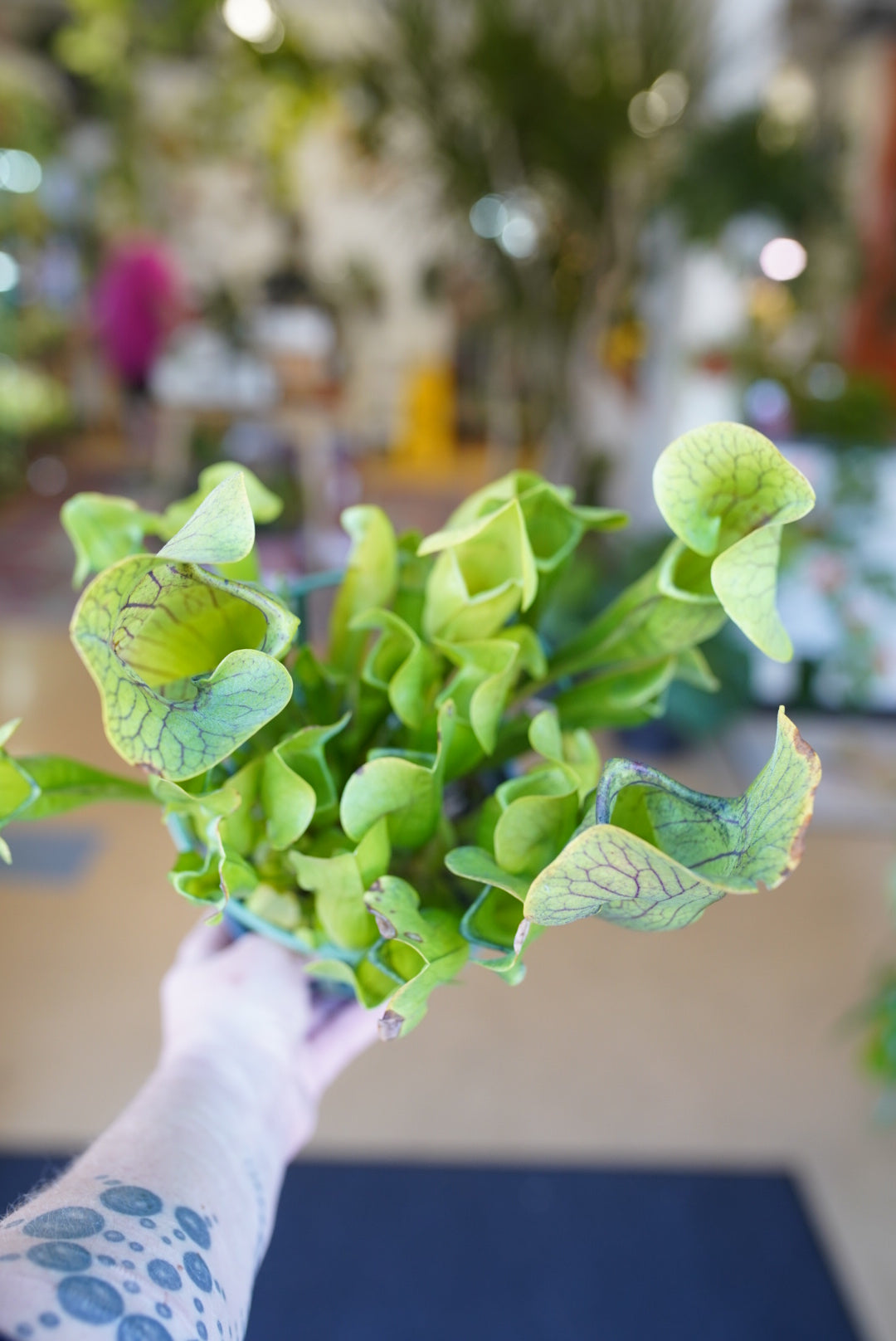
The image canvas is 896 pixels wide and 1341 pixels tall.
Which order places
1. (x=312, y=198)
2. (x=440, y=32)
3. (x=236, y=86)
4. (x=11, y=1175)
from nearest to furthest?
(x=11, y=1175), (x=440, y=32), (x=236, y=86), (x=312, y=198)

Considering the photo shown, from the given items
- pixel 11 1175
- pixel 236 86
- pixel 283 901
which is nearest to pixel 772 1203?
pixel 11 1175

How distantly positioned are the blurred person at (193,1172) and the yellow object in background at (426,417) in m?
6.77

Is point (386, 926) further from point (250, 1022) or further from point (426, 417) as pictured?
point (426, 417)

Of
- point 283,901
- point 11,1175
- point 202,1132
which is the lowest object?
point 11,1175

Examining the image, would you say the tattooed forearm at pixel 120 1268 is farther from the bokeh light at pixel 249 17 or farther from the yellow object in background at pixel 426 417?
the yellow object in background at pixel 426 417

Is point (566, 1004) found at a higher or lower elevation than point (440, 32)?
lower

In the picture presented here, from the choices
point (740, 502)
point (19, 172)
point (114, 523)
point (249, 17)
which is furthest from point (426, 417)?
point (740, 502)

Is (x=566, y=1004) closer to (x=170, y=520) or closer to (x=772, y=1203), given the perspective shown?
(x=772, y=1203)

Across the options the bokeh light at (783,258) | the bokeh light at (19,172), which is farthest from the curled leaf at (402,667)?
the bokeh light at (19,172)

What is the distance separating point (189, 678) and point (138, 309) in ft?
15.2

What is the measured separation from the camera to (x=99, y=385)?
7.16 meters

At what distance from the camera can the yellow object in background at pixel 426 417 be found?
287 inches

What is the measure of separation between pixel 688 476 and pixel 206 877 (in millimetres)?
263

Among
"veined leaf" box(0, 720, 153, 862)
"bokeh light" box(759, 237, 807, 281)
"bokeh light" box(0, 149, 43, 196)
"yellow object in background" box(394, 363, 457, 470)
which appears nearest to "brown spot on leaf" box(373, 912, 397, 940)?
"veined leaf" box(0, 720, 153, 862)
